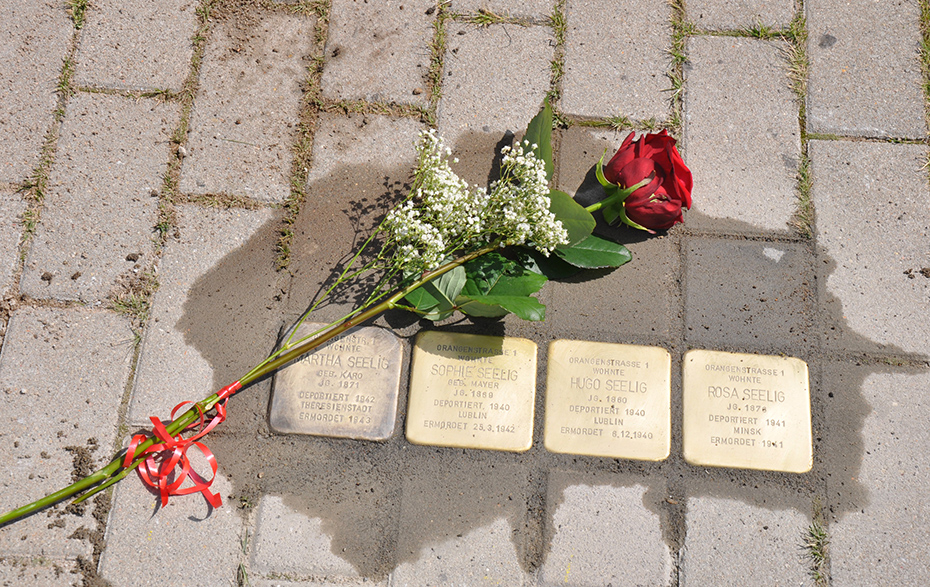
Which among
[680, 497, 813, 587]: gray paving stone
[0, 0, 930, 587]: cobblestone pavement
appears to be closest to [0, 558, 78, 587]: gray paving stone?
[0, 0, 930, 587]: cobblestone pavement

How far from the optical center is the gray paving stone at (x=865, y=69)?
106 inches

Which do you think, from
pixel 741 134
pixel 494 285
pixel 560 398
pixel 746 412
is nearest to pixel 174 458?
pixel 494 285

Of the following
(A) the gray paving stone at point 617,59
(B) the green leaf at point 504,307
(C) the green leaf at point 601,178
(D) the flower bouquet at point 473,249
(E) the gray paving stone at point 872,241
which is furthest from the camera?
(A) the gray paving stone at point 617,59

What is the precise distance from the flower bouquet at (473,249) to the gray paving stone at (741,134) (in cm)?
39

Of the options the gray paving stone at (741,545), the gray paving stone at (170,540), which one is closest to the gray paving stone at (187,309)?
the gray paving stone at (170,540)

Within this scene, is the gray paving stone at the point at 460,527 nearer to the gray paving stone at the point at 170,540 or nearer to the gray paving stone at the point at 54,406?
the gray paving stone at the point at 170,540

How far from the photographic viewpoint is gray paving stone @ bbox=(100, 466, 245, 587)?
88.2 inches

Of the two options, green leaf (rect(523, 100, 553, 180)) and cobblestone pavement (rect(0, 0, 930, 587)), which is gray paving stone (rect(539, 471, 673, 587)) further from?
green leaf (rect(523, 100, 553, 180))

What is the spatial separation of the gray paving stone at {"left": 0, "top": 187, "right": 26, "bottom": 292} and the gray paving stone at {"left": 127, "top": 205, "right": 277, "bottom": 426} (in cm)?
62

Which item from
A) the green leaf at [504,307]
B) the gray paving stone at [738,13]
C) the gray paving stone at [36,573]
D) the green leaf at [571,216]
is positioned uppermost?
the gray paving stone at [738,13]

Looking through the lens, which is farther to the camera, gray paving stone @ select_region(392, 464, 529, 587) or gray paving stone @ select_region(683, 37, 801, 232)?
gray paving stone @ select_region(683, 37, 801, 232)

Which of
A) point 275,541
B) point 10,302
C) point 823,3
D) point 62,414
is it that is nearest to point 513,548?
point 275,541

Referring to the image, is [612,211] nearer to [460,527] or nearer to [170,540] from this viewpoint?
[460,527]

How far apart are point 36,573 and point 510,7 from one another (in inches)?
120
